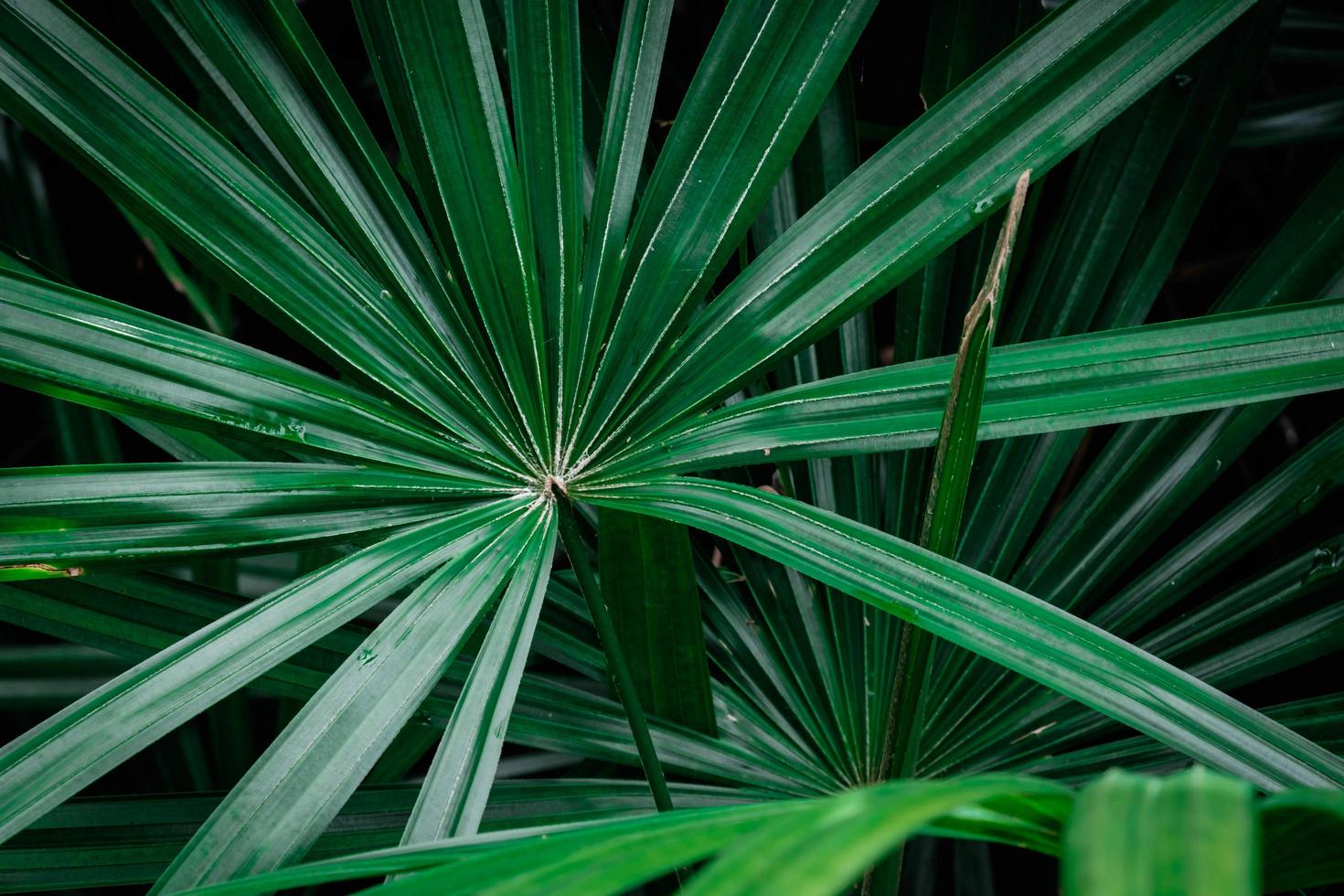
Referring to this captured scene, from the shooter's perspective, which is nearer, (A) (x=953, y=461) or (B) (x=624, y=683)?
(A) (x=953, y=461)

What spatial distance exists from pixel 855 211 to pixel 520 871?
47cm

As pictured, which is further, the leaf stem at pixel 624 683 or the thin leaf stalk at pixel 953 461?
the leaf stem at pixel 624 683

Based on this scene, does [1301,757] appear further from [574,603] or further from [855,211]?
[574,603]

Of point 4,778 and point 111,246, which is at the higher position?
point 111,246

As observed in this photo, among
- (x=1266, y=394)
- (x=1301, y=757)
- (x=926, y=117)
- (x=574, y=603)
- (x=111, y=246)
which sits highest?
(x=111, y=246)

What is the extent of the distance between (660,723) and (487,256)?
415 millimetres

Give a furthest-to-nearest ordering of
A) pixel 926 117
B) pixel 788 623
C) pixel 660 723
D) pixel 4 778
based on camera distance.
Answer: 1. pixel 788 623
2. pixel 660 723
3. pixel 926 117
4. pixel 4 778

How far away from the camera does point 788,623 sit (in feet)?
3.02

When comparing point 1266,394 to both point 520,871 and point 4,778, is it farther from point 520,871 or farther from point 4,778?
point 4,778

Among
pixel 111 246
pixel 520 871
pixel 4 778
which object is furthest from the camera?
pixel 111 246

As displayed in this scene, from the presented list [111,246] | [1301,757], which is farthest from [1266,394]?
[111,246]

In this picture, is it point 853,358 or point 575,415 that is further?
point 853,358

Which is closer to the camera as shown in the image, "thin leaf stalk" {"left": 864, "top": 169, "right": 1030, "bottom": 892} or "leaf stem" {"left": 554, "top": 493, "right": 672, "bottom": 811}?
"thin leaf stalk" {"left": 864, "top": 169, "right": 1030, "bottom": 892}

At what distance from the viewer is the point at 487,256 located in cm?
67
